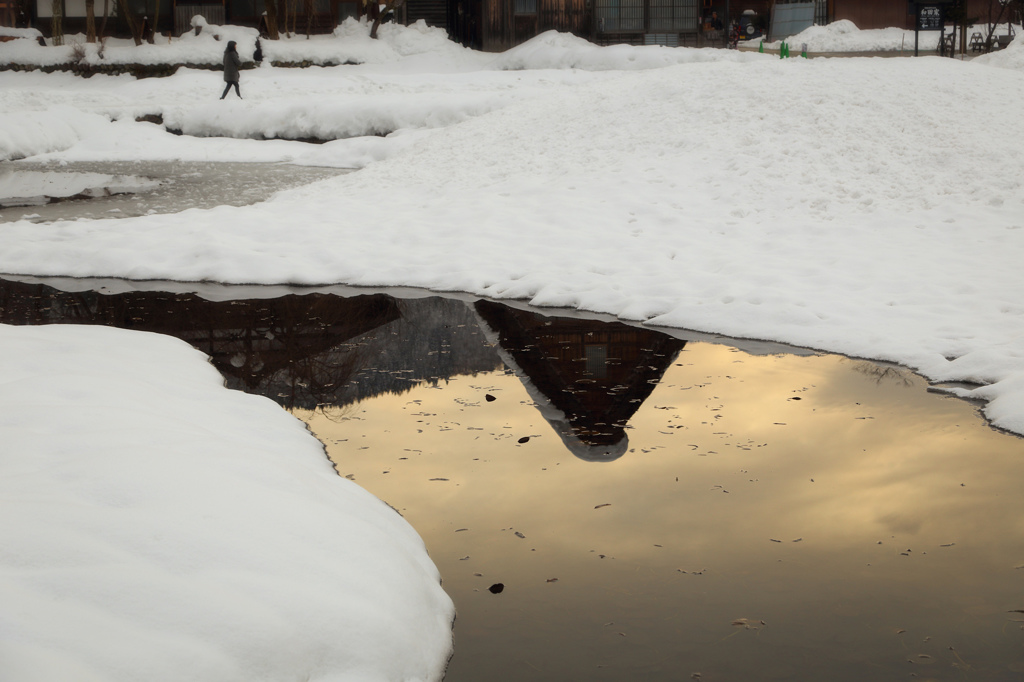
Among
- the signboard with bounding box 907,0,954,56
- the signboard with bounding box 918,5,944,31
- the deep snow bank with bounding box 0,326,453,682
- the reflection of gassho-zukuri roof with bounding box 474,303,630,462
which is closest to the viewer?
the deep snow bank with bounding box 0,326,453,682

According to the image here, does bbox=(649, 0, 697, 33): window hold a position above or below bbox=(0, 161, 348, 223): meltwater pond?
above

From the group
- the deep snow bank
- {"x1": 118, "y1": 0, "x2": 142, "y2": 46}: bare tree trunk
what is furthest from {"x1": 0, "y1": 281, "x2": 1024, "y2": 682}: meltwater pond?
{"x1": 118, "y1": 0, "x2": 142, "y2": 46}: bare tree trunk

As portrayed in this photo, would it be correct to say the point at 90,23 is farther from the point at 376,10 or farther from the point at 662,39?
the point at 662,39

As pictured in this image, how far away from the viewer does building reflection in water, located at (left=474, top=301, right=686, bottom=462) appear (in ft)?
15.2

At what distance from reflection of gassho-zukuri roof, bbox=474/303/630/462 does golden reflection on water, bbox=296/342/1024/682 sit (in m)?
0.06

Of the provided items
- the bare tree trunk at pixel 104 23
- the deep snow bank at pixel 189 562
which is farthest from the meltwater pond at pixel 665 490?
the bare tree trunk at pixel 104 23

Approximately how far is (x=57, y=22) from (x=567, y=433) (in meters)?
33.0

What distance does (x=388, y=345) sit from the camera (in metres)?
6.09

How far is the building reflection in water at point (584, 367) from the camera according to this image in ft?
15.2

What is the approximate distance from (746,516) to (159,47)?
30.8 metres

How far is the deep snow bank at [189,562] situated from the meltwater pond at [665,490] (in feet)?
0.89

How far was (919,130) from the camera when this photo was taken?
11.3 metres

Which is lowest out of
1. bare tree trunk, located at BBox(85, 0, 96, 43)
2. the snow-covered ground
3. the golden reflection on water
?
the golden reflection on water

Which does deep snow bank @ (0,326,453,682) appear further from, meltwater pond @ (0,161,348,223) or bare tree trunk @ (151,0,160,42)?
bare tree trunk @ (151,0,160,42)
